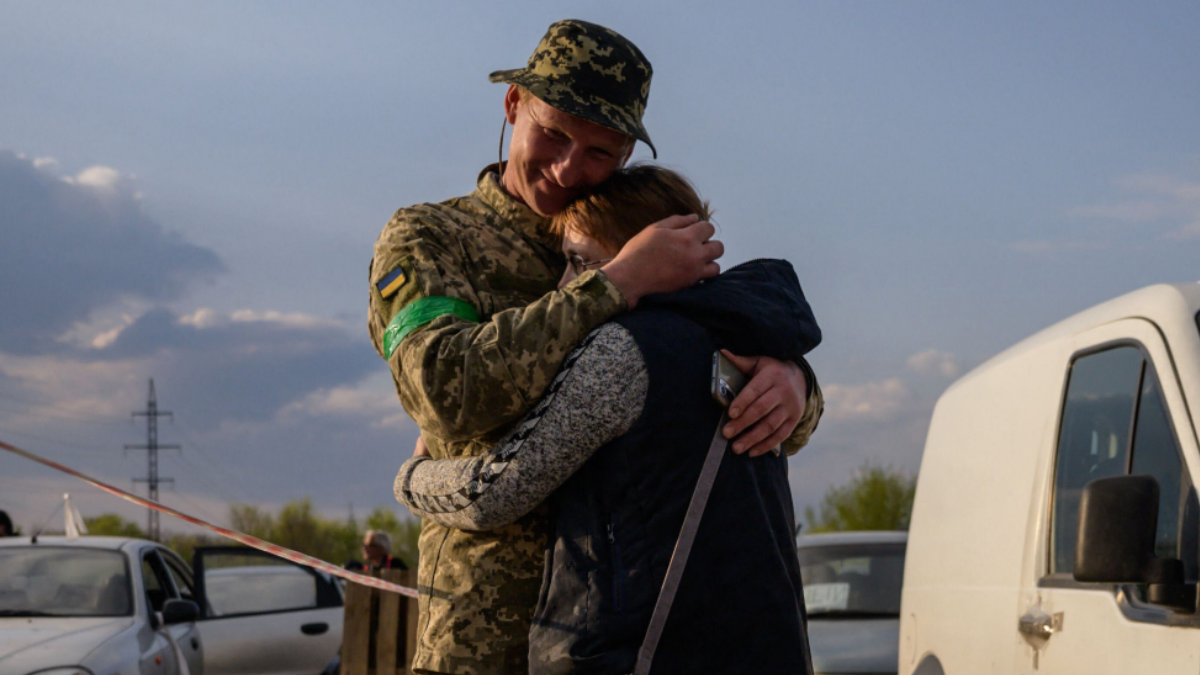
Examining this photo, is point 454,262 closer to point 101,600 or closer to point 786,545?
point 786,545

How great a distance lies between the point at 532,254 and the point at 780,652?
0.98m

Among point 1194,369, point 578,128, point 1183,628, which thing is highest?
point 578,128

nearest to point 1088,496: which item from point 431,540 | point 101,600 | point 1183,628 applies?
point 1183,628

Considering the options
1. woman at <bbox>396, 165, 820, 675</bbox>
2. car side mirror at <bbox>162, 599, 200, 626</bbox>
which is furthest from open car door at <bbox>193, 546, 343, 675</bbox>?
woman at <bbox>396, 165, 820, 675</bbox>

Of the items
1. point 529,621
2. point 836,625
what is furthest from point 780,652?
point 836,625

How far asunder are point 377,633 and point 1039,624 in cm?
596

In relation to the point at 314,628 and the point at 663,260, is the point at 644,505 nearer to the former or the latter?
the point at 663,260

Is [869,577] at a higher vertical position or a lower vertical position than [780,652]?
lower

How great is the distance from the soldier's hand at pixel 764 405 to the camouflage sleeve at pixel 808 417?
0.11m

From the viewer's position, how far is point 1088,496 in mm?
2588

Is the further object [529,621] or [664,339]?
[529,621]

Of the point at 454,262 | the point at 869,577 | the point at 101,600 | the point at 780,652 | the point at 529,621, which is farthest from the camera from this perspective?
the point at 869,577

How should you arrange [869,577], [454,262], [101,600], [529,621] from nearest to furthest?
1. [529,621]
2. [454,262]
3. [101,600]
4. [869,577]

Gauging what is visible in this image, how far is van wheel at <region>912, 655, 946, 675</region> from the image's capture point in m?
4.05
